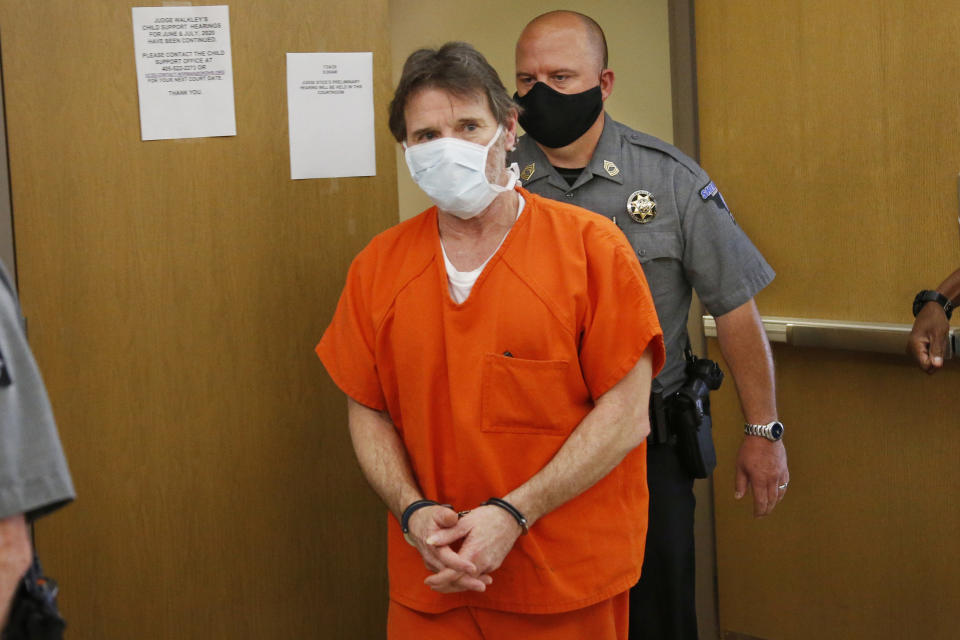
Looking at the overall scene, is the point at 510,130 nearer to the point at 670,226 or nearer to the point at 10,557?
the point at 670,226

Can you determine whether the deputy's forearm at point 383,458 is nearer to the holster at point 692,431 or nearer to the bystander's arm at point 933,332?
the holster at point 692,431

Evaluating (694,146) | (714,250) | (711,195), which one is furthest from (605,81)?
(694,146)

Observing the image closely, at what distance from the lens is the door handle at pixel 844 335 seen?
2.39 m

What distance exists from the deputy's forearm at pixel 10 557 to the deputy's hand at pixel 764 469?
5.19 feet

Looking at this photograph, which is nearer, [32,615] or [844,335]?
[32,615]

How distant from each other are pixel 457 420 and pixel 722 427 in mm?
1464

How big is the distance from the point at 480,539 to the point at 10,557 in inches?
28.0

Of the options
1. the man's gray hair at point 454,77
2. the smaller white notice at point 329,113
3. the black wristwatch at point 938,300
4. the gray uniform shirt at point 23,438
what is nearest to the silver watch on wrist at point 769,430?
the black wristwatch at point 938,300

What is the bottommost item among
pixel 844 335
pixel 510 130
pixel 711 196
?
pixel 844 335

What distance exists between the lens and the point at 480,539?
1.52 m

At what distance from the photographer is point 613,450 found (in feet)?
5.24

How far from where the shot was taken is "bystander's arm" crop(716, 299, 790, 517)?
2098mm

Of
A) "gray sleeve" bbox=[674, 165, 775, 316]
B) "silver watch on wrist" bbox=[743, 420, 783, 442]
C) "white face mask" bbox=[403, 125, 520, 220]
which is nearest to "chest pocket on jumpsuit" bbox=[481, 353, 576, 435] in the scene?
"white face mask" bbox=[403, 125, 520, 220]

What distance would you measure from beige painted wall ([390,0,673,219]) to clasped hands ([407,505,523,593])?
1.47 metres
